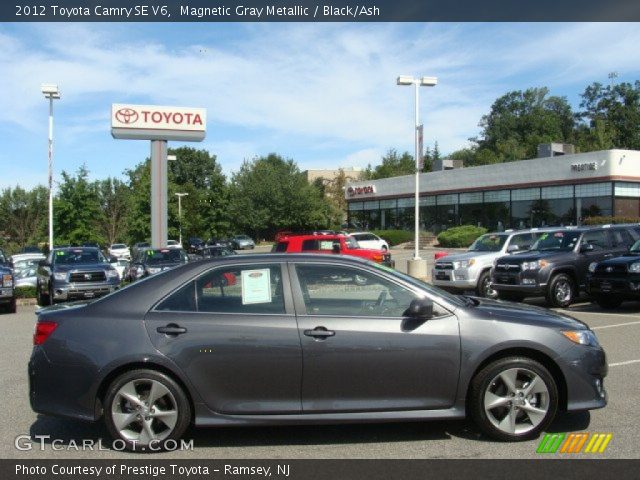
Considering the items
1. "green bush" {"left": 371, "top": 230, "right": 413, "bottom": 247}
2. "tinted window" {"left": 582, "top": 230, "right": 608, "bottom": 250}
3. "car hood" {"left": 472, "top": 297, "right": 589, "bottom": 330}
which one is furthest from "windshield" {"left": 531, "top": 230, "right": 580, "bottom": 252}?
"green bush" {"left": 371, "top": 230, "right": 413, "bottom": 247}

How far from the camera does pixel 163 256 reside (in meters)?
22.9

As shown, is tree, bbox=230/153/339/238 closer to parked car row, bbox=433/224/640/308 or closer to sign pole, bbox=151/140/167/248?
sign pole, bbox=151/140/167/248

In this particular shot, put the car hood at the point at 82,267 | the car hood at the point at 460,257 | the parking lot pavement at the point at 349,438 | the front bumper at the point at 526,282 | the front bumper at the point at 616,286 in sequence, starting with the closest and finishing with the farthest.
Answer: the parking lot pavement at the point at 349,438 < the front bumper at the point at 616,286 < the front bumper at the point at 526,282 < the car hood at the point at 460,257 < the car hood at the point at 82,267

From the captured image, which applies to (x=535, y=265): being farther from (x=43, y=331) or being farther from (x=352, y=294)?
(x=43, y=331)

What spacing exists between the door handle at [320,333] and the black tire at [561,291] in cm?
1075

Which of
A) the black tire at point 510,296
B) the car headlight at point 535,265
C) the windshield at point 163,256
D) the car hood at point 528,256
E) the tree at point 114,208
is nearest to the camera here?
the car headlight at point 535,265

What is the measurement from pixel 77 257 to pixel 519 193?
3120cm

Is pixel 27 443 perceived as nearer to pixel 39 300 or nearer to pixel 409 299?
pixel 409 299

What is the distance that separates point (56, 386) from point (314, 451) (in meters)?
2.13

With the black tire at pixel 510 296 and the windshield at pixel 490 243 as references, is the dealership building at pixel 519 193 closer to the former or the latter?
the windshield at pixel 490 243

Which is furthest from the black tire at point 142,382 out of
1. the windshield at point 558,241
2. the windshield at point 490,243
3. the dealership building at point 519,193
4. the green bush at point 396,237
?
the green bush at point 396,237

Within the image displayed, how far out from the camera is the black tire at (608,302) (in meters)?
13.9

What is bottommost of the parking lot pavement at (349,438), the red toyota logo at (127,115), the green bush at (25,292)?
the green bush at (25,292)

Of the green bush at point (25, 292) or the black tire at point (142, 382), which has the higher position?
the black tire at point (142, 382)
